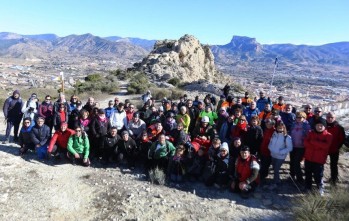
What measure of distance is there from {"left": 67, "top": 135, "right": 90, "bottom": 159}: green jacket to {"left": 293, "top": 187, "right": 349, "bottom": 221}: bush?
500cm

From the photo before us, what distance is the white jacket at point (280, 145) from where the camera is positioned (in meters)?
7.30

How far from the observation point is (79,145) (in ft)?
27.7

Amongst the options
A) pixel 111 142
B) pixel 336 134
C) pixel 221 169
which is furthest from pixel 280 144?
pixel 111 142

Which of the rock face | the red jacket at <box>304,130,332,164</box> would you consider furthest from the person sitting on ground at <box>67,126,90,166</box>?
the rock face

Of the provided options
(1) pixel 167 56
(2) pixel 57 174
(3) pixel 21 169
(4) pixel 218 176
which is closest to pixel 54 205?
(2) pixel 57 174

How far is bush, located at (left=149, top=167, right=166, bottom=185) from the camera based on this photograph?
767cm

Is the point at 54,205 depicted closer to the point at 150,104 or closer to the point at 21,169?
the point at 21,169

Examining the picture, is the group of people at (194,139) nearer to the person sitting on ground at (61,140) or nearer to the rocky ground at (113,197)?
Answer: the person sitting on ground at (61,140)

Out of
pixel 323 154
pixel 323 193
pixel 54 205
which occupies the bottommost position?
pixel 54 205

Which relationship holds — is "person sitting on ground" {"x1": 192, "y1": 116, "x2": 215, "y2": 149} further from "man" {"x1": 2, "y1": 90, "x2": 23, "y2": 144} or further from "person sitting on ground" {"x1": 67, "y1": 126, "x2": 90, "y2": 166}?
"man" {"x1": 2, "y1": 90, "x2": 23, "y2": 144}

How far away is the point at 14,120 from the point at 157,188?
5035 mm

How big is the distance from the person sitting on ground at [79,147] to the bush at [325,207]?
500 cm

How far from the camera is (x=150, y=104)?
10297mm

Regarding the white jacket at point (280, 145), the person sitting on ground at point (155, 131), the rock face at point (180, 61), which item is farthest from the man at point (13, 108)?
the rock face at point (180, 61)
